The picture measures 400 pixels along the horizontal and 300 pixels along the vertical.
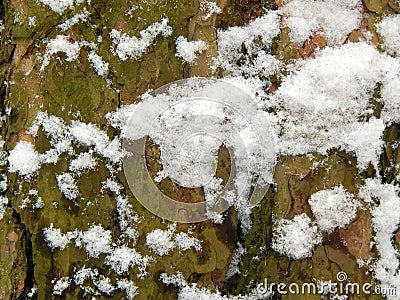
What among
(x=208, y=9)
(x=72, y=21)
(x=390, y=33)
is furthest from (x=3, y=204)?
(x=390, y=33)

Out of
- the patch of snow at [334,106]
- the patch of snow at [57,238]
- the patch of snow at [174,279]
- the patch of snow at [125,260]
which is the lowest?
the patch of snow at [174,279]

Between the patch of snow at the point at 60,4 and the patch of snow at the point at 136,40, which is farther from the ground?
the patch of snow at the point at 60,4

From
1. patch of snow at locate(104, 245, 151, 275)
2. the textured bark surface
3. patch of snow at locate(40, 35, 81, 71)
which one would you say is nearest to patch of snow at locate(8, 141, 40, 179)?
the textured bark surface

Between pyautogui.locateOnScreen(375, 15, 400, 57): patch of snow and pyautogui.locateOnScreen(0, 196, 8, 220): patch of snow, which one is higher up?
pyautogui.locateOnScreen(375, 15, 400, 57): patch of snow

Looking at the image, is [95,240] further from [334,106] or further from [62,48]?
[334,106]

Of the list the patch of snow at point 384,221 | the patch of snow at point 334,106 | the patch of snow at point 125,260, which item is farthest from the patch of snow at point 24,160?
the patch of snow at point 384,221

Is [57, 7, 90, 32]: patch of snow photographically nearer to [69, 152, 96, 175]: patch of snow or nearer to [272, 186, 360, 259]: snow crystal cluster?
[69, 152, 96, 175]: patch of snow

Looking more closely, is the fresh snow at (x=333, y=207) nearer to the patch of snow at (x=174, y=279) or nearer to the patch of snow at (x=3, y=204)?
the patch of snow at (x=174, y=279)

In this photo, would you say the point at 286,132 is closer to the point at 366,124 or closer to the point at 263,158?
the point at 263,158
